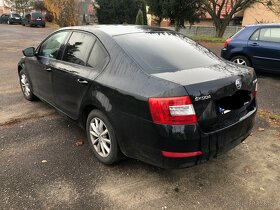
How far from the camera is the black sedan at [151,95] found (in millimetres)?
2936

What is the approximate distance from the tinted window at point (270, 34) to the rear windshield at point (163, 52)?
185 inches

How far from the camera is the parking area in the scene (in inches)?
124

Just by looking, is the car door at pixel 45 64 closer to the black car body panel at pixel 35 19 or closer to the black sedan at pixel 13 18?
the black car body panel at pixel 35 19

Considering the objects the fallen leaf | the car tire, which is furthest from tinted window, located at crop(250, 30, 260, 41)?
the car tire

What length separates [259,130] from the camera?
4914mm

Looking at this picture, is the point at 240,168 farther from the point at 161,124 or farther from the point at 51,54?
the point at 51,54

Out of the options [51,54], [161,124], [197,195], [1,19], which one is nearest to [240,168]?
[197,195]

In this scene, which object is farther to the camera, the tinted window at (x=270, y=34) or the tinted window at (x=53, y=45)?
the tinted window at (x=270, y=34)

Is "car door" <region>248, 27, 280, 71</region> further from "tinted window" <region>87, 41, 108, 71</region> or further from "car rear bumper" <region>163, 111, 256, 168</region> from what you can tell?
"tinted window" <region>87, 41, 108, 71</region>

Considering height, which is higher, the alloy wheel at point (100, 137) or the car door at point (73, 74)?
the car door at point (73, 74)

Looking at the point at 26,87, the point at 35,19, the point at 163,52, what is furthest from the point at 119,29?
the point at 35,19

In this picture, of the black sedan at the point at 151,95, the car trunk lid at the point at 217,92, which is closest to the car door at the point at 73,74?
the black sedan at the point at 151,95

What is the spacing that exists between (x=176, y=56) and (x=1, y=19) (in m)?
42.8

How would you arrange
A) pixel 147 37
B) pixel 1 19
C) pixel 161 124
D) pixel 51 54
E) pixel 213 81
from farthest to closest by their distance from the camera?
pixel 1 19 → pixel 51 54 → pixel 147 37 → pixel 213 81 → pixel 161 124
